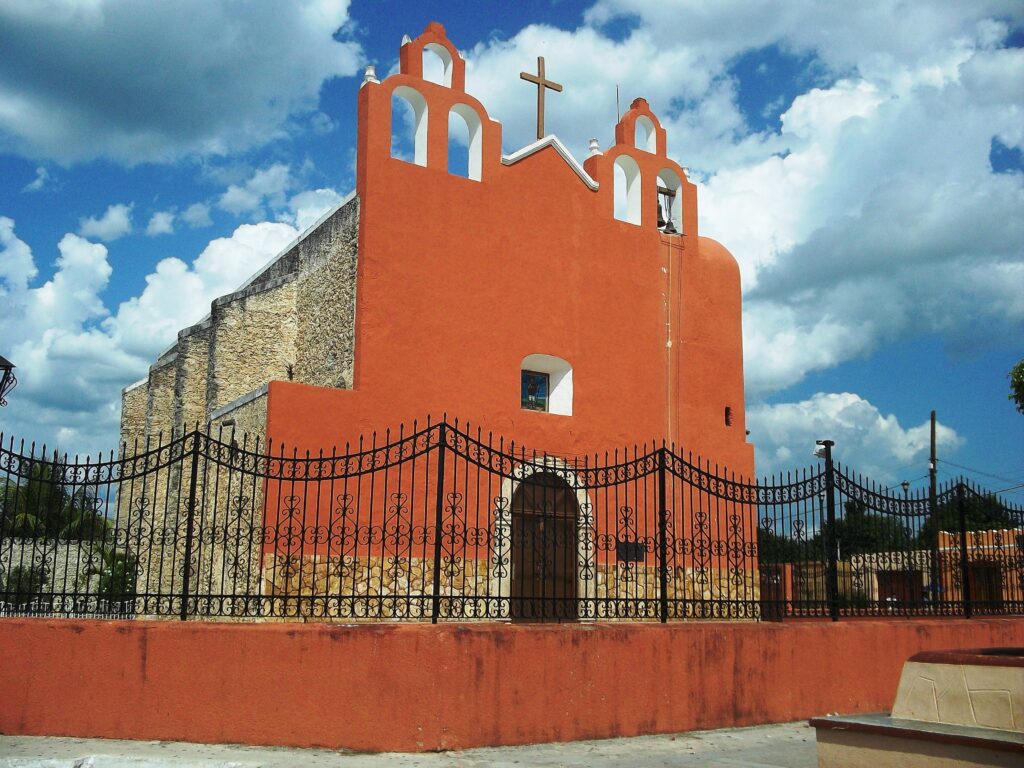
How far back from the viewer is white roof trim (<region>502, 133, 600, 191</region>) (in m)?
14.0

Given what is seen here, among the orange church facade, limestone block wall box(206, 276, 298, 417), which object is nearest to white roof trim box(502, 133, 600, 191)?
the orange church facade

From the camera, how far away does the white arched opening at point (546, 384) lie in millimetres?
13922

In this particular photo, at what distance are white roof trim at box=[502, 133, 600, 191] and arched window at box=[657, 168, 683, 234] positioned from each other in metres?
1.56

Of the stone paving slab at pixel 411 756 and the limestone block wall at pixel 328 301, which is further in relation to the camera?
the limestone block wall at pixel 328 301

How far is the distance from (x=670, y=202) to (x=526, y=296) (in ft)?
13.0

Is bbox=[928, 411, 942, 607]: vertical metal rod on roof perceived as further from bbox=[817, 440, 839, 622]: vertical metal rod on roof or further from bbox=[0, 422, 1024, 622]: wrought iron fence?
bbox=[817, 440, 839, 622]: vertical metal rod on roof

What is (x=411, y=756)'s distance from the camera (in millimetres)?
6754

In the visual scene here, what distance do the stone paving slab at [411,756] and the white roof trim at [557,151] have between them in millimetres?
A: 8967

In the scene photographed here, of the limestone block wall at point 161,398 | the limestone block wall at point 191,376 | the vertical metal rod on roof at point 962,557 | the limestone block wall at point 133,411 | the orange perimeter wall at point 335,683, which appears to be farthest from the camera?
the limestone block wall at point 133,411

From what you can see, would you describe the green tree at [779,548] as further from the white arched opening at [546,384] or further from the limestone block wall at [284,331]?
the limestone block wall at [284,331]

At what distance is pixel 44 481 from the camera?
7.82 m

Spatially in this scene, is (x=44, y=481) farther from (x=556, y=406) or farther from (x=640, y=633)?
(x=556, y=406)

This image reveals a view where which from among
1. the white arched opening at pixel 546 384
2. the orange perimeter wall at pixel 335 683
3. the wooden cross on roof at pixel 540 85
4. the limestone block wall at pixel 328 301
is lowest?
the orange perimeter wall at pixel 335 683

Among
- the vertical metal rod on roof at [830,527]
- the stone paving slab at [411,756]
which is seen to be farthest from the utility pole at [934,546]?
the stone paving slab at [411,756]
